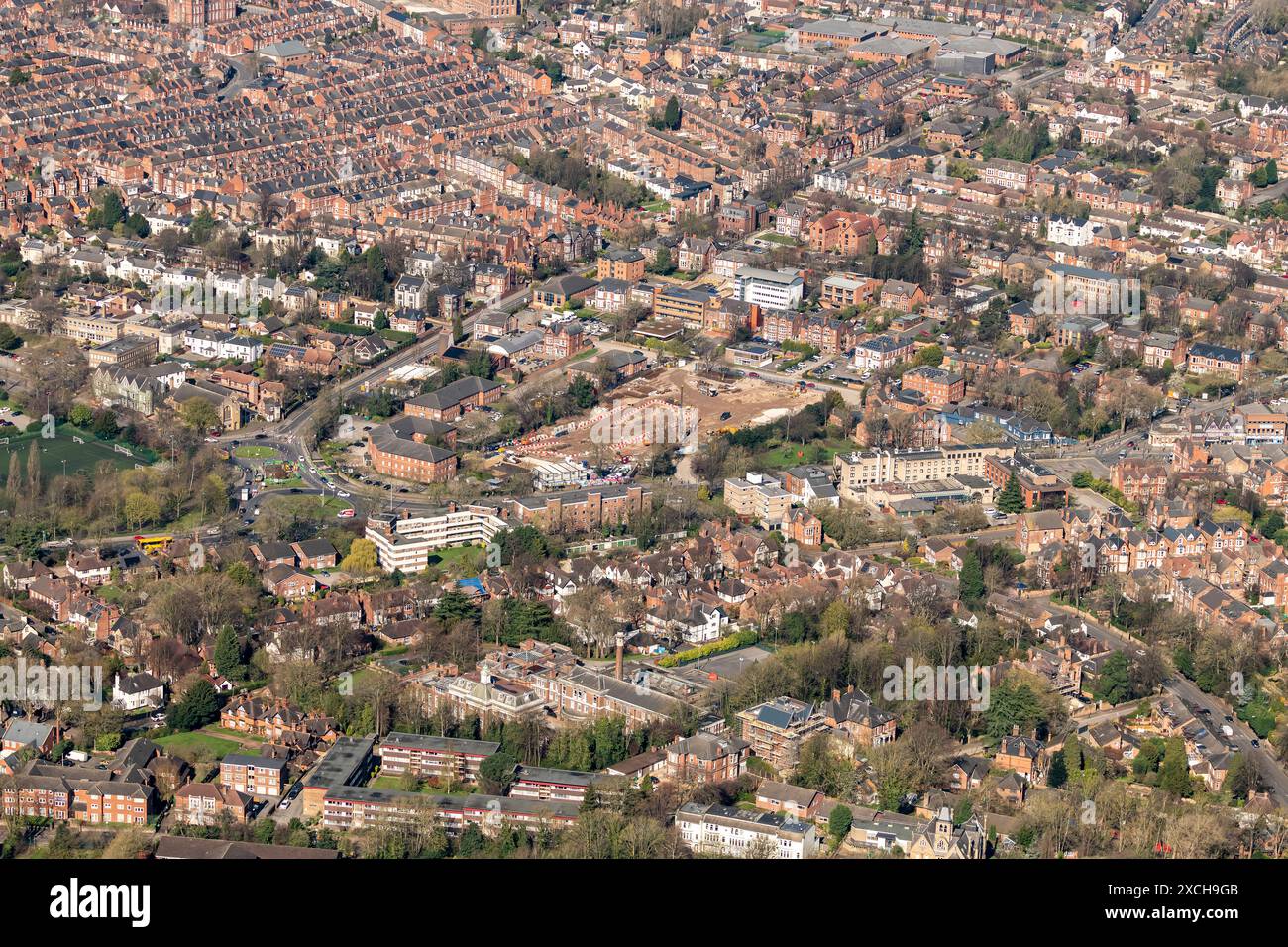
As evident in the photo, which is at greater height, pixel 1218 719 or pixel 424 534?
pixel 1218 719

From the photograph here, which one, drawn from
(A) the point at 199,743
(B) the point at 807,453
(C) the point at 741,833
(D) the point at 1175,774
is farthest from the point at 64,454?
(D) the point at 1175,774

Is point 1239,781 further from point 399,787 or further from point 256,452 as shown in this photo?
point 256,452

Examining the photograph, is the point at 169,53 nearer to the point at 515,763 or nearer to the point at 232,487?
the point at 232,487

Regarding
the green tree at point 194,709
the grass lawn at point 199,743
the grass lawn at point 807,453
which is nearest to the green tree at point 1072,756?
the grass lawn at point 199,743

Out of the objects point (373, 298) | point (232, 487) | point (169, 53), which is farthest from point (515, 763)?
point (169, 53)

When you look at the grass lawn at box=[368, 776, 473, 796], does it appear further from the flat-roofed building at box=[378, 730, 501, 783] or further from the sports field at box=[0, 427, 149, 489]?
the sports field at box=[0, 427, 149, 489]

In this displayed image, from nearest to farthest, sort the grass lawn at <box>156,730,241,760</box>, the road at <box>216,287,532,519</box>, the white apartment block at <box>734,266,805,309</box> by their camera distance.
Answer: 1. the grass lawn at <box>156,730,241,760</box>
2. the road at <box>216,287,532,519</box>
3. the white apartment block at <box>734,266,805,309</box>

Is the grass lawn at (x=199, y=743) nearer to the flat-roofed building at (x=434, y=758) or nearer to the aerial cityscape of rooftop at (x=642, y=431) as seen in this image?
the aerial cityscape of rooftop at (x=642, y=431)

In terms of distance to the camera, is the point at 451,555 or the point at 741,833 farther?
the point at 451,555

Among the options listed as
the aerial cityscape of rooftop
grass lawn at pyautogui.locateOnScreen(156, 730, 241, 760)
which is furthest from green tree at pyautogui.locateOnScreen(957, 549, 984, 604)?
grass lawn at pyautogui.locateOnScreen(156, 730, 241, 760)
